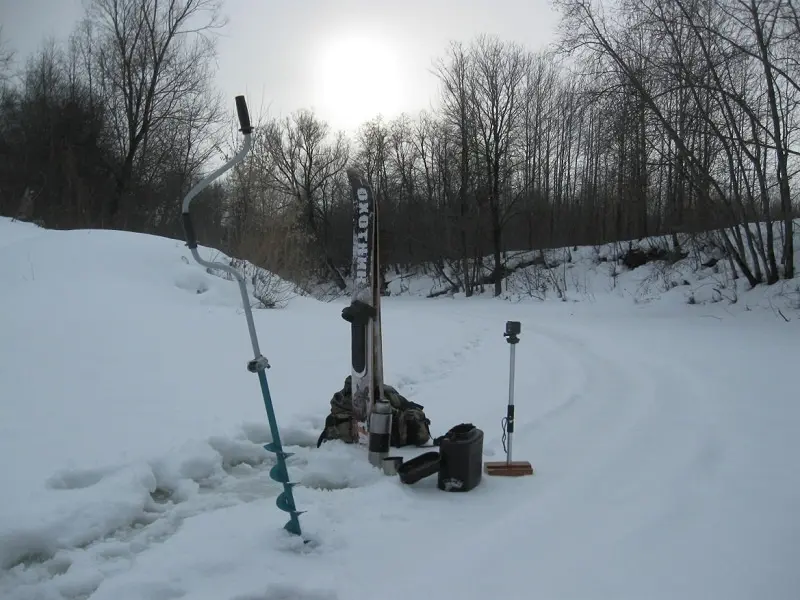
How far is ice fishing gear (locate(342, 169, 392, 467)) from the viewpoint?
4.70 metres

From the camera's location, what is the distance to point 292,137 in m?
36.8

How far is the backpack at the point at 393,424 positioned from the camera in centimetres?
477

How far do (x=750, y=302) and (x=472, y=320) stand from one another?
5.98 m

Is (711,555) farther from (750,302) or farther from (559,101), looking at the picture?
(559,101)

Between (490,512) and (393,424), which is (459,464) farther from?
(393,424)

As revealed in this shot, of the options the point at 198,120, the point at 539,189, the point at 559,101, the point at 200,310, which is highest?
the point at 559,101

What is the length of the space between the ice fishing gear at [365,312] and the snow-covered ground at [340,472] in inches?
16.7

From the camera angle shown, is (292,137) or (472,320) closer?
(472,320)

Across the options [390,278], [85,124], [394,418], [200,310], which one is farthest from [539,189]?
[394,418]

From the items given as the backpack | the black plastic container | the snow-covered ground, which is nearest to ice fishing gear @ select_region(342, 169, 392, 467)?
the backpack

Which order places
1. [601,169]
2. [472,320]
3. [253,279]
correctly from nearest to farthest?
[253,279], [472,320], [601,169]

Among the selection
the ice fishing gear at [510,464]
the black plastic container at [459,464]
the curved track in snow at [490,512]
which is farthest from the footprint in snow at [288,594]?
the ice fishing gear at [510,464]

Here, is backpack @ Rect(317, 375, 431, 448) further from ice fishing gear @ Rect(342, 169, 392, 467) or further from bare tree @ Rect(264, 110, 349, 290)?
bare tree @ Rect(264, 110, 349, 290)

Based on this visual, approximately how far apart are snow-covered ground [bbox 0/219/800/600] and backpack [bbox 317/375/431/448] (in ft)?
0.71
